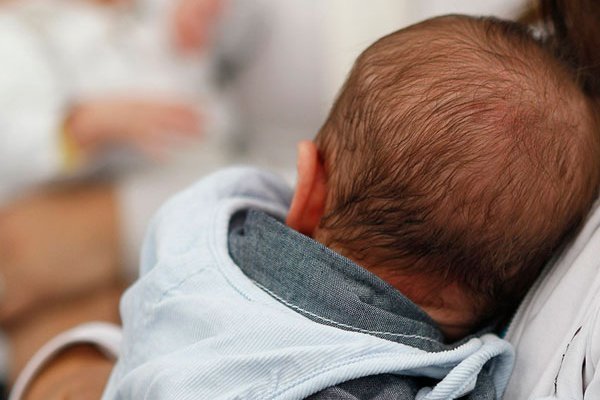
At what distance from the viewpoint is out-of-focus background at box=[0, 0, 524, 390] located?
1.42 metres

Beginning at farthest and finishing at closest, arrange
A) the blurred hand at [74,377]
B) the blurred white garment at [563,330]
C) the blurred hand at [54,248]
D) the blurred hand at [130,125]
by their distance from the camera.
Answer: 1. the blurred hand at [130,125]
2. the blurred hand at [54,248]
3. the blurred hand at [74,377]
4. the blurred white garment at [563,330]

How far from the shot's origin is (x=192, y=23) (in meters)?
1.67

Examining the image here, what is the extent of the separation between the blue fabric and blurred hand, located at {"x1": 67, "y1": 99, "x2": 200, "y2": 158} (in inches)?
34.2

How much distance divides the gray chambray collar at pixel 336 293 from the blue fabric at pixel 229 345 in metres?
0.01

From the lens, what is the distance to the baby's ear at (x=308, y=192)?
0.64 metres

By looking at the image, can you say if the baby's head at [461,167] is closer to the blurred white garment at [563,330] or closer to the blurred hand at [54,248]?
the blurred white garment at [563,330]

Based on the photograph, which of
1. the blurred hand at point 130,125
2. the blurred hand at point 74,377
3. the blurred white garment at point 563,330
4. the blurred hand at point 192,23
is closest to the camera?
the blurred white garment at point 563,330

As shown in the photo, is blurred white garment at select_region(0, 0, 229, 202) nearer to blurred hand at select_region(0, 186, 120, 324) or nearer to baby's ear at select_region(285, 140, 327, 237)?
blurred hand at select_region(0, 186, 120, 324)

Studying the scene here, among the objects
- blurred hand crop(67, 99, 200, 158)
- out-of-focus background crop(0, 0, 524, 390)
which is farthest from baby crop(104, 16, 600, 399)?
blurred hand crop(67, 99, 200, 158)

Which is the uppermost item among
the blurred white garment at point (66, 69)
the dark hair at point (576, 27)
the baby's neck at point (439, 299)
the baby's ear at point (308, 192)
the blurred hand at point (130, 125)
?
the dark hair at point (576, 27)

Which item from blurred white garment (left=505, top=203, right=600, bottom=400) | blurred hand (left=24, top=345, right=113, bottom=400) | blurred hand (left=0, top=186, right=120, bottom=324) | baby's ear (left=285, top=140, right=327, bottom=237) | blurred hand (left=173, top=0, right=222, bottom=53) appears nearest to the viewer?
blurred white garment (left=505, top=203, right=600, bottom=400)

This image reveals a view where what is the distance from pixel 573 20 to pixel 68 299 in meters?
1.06

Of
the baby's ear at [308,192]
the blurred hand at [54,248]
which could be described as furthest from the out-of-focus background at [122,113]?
the baby's ear at [308,192]

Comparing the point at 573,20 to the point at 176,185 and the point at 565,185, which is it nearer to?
the point at 565,185
